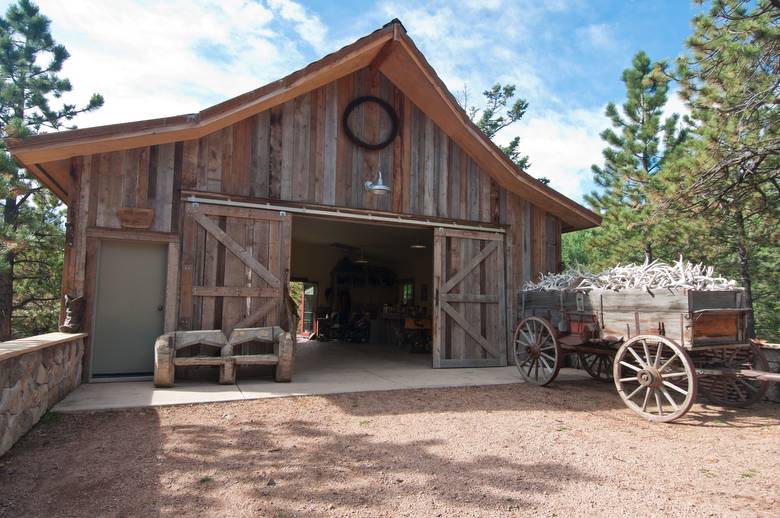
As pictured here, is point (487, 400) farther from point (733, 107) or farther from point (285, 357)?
point (733, 107)

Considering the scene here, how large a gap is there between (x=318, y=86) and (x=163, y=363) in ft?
13.9

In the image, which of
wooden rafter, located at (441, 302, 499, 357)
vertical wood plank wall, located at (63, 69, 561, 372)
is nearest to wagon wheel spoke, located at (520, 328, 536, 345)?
wooden rafter, located at (441, 302, 499, 357)

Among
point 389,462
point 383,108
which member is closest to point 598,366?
point 389,462

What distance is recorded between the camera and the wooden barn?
19.0 feet

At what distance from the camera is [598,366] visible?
263 inches

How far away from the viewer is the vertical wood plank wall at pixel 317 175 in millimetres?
5789

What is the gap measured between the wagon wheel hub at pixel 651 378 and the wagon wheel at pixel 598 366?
198 centimetres

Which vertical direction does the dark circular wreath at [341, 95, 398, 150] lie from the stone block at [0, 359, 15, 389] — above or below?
above

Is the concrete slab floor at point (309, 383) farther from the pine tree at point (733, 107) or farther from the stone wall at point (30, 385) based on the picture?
the pine tree at point (733, 107)

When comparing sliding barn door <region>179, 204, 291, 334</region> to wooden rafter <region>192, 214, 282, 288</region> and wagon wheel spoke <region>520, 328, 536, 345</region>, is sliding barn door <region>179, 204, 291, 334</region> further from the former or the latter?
wagon wheel spoke <region>520, 328, 536, 345</region>

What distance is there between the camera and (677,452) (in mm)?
3578

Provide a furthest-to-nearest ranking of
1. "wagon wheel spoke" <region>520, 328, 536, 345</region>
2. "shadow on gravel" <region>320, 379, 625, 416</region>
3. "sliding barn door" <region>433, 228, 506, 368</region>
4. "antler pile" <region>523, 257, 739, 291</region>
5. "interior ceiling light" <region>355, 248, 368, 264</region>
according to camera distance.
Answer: "interior ceiling light" <region>355, 248, 368, 264</region> < "sliding barn door" <region>433, 228, 506, 368</region> < "wagon wheel spoke" <region>520, 328, 536, 345</region> < "shadow on gravel" <region>320, 379, 625, 416</region> < "antler pile" <region>523, 257, 739, 291</region>

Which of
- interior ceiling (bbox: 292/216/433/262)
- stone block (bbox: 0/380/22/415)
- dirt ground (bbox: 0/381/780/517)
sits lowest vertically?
dirt ground (bbox: 0/381/780/517)

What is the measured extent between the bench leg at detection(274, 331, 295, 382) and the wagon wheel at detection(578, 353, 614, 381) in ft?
12.8
